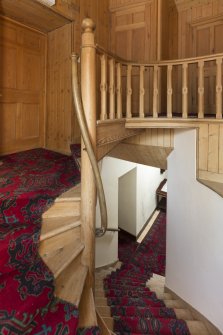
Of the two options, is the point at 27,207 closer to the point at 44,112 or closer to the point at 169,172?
the point at 169,172

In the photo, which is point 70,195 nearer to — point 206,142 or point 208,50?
point 206,142

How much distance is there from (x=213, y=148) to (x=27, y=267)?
82.6 inches

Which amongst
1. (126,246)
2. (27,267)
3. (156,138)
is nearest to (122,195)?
(126,246)

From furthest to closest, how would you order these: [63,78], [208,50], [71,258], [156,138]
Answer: [208,50] < [63,78] < [156,138] < [71,258]

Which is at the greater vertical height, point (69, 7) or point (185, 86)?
point (69, 7)

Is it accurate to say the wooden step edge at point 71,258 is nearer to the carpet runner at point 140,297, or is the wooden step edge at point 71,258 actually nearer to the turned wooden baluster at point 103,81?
the carpet runner at point 140,297

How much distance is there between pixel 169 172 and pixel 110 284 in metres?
1.79

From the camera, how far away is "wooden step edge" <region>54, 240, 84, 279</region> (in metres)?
1.51

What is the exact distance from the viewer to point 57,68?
3.57 m

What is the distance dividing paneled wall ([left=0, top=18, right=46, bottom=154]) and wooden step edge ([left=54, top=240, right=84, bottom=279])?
80.1 inches

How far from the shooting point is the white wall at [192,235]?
261 cm

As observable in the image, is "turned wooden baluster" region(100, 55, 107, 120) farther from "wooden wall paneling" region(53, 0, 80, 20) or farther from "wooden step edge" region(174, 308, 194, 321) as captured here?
"wooden step edge" region(174, 308, 194, 321)

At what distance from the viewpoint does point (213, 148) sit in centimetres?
257

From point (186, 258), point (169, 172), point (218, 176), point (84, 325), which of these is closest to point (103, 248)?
point (186, 258)
